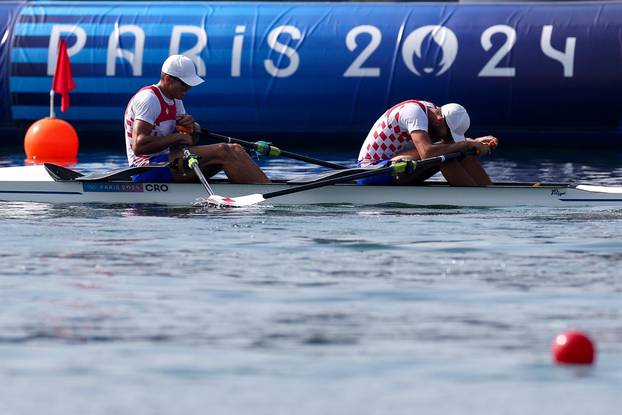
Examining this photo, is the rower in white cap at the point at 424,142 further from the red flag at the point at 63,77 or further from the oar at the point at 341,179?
the red flag at the point at 63,77

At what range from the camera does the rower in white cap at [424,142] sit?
14.2 metres

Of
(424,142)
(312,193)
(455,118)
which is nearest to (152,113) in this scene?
(312,193)

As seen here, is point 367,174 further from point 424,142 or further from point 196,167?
point 196,167

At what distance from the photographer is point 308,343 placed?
7953 millimetres

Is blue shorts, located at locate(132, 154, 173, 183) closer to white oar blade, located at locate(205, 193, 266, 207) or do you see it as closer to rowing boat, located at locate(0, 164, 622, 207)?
rowing boat, located at locate(0, 164, 622, 207)

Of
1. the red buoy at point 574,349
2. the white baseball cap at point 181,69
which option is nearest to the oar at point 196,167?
the white baseball cap at point 181,69

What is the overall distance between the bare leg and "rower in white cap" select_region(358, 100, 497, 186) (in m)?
1.08

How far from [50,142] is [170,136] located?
7.70 m

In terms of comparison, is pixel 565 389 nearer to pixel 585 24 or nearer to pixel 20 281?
pixel 20 281

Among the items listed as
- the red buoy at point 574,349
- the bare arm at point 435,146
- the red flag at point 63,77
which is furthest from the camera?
the red flag at point 63,77

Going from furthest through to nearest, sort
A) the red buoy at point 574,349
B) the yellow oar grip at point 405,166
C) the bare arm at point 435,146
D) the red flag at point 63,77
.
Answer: the red flag at point 63,77, the bare arm at point 435,146, the yellow oar grip at point 405,166, the red buoy at point 574,349

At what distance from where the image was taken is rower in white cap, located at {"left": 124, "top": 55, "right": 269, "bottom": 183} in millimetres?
14273

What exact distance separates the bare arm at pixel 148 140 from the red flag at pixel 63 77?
323 inches

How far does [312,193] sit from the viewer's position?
47.3 feet
